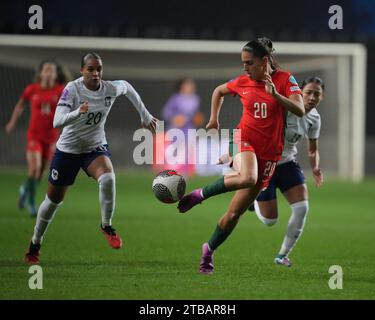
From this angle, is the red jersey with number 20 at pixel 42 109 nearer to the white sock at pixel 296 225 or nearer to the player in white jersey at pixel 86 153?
the player in white jersey at pixel 86 153

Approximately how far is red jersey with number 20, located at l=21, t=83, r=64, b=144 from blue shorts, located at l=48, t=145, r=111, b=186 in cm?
492

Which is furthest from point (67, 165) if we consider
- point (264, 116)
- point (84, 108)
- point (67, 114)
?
point (264, 116)

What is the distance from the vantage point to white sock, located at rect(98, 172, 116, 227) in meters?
8.20

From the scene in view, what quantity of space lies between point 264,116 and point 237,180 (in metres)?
0.62

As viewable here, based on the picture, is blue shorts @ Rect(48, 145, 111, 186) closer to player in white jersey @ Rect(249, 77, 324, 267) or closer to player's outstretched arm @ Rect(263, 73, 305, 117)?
player in white jersey @ Rect(249, 77, 324, 267)

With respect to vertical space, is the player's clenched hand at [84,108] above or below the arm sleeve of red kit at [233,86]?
below

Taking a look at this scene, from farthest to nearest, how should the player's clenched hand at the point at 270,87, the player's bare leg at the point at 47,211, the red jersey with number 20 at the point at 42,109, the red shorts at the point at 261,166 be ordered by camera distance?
the red jersey with number 20 at the point at 42,109 → the player's bare leg at the point at 47,211 → the red shorts at the point at 261,166 → the player's clenched hand at the point at 270,87

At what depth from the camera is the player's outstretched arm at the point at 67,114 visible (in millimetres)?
7340

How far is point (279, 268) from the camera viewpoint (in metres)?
8.16

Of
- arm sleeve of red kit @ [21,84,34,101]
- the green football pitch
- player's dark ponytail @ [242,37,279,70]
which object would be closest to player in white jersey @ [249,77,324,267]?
the green football pitch

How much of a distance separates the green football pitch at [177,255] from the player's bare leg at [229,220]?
14 cm

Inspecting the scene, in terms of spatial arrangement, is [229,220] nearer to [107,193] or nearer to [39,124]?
[107,193]

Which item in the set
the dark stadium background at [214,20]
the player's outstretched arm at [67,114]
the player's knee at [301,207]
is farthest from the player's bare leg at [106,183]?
the dark stadium background at [214,20]
